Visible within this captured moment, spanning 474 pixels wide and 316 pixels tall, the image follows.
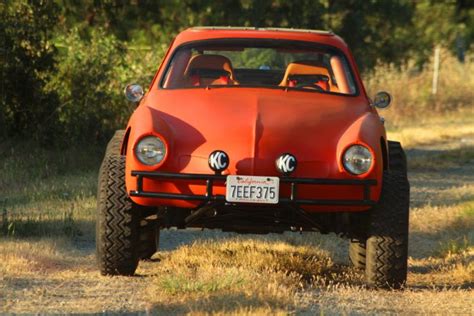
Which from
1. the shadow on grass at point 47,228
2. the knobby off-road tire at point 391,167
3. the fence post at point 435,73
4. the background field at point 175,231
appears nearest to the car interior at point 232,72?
the knobby off-road tire at point 391,167

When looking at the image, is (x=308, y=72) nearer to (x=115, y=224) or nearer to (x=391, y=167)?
(x=391, y=167)

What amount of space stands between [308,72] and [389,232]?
1682 millimetres

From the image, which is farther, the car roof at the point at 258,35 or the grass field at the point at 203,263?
the car roof at the point at 258,35

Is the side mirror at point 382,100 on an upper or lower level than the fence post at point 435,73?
upper

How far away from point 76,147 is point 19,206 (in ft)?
15.8

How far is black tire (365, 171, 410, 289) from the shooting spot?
29.3 feet

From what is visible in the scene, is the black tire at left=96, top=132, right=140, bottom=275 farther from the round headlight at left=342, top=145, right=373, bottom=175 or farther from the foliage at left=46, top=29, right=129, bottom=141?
the foliage at left=46, top=29, right=129, bottom=141

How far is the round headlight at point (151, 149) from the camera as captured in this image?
8.59 metres

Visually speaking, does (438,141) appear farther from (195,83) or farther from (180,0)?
(195,83)

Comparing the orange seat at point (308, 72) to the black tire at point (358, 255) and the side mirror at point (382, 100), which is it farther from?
the black tire at point (358, 255)

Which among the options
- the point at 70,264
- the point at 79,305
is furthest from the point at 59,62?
the point at 79,305

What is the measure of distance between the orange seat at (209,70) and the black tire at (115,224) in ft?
3.86

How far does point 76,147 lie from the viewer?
1828 centimetres

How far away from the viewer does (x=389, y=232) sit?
8930mm
